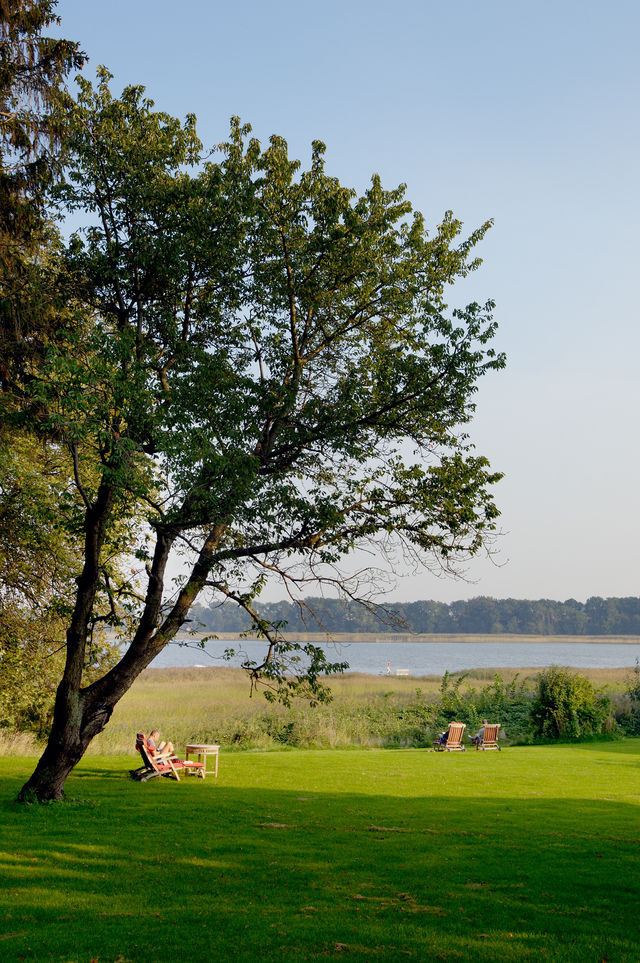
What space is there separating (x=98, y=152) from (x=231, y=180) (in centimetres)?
246

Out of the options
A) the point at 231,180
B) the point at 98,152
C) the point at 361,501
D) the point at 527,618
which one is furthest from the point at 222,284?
the point at 527,618

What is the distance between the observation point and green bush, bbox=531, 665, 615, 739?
26.7 metres

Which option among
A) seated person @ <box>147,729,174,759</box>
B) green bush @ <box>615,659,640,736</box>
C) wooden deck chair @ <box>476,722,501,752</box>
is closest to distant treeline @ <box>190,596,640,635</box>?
green bush @ <box>615,659,640,736</box>

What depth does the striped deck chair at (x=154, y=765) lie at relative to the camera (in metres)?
15.5

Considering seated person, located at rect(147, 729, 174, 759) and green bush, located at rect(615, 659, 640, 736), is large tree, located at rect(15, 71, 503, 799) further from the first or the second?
green bush, located at rect(615, 659, 640, 736)

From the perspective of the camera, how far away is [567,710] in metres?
26.9

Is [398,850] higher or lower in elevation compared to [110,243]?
lower

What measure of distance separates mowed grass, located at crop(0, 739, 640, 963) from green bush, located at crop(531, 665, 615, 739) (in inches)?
439

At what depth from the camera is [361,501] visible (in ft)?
46.8

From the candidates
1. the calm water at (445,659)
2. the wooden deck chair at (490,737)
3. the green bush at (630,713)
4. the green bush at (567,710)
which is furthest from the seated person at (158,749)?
the calm water at (445,659)

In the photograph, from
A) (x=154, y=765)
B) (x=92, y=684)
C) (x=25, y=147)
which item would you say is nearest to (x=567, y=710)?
(x=154, y=765)

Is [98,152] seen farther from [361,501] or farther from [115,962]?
[115,962]

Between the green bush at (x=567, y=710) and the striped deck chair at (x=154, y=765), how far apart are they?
15407 millimetres


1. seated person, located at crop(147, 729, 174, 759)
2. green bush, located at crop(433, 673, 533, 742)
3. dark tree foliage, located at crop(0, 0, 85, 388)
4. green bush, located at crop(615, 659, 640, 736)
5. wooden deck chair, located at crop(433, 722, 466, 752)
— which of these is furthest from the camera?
green bush, located at crop(615, 659, 640, 736)
